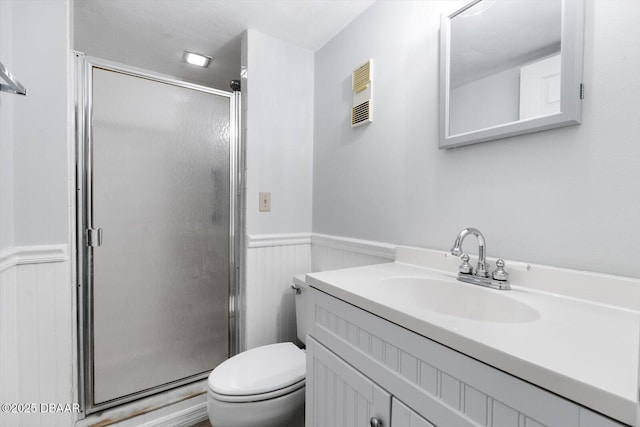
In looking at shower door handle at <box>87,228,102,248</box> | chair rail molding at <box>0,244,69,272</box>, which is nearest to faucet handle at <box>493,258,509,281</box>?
chair rail molding at <box>0,244,69,272</box>

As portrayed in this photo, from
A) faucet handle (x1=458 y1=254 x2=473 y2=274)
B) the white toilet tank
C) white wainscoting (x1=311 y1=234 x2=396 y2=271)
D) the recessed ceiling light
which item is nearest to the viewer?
faucet handle (x1=458 y1=254 x2=473 y2=274)

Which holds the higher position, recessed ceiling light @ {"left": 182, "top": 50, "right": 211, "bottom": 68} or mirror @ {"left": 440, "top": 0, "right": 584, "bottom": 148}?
recessed ceiling light @ {"left": 182, "top": 50, "right": 211, "bottom": 68}

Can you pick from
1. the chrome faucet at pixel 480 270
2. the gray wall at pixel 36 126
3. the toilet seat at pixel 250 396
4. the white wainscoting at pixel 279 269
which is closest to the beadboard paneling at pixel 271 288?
the white wainscoting at pixel 279 269

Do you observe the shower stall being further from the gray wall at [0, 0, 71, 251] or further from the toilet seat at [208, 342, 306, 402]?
the toilet seat at [208, 342, 306, 402]

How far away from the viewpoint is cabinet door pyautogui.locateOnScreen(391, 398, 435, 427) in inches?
24.4

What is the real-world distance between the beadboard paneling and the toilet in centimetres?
37

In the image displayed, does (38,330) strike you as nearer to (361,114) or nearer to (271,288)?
(271,288)

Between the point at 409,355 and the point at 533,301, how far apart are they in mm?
390

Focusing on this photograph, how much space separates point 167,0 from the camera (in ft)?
4.69

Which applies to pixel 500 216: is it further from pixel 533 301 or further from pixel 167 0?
pixel 167 0

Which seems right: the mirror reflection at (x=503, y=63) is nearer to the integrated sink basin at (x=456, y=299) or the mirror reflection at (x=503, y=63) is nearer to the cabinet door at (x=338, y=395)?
the integrated sink basin at (x=456, y=299)

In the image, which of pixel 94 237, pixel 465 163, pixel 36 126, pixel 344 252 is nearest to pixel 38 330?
pixel 94 237

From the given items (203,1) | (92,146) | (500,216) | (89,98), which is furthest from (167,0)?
(500,216)

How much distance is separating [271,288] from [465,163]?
4.12 feet
